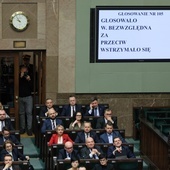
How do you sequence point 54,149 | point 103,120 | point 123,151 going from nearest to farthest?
point 54,149 < point 123,151 < point 103,120

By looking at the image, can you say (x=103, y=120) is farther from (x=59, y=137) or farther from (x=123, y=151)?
(x=123, y=151)

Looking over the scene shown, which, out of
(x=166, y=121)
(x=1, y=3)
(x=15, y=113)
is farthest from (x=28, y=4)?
(x=166, y=121)

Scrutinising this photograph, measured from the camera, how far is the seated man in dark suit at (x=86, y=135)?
1598 centimetres

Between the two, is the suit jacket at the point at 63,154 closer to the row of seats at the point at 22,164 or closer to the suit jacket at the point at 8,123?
the row of seats at the point at 22,164

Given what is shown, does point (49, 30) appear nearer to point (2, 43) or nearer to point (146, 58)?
point (2, 43)

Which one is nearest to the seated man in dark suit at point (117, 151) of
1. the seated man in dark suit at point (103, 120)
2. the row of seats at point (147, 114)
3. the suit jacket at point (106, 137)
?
the suit jacket at point (106, 137)

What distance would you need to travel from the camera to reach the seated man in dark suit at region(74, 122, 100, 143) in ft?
52.4

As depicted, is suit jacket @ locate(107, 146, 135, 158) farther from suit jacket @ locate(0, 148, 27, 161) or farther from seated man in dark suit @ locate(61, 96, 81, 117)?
seated man in dark suit @ locate(61, 96, 81, 117)

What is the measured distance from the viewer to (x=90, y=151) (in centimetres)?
1489

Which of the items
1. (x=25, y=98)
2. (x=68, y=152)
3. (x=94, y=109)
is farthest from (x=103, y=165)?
(x=25, y=98)

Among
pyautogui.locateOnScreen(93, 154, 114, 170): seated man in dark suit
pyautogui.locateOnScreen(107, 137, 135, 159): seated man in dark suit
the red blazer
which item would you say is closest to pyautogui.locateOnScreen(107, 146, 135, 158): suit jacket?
pyautogui.locateOnScreen(107, 137, 135, 159): seated man in dark suit

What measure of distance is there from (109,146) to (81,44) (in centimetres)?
439

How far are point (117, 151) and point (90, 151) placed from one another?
24.0 inches

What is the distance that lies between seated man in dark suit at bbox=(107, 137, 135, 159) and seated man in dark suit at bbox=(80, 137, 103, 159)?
0.28 m
